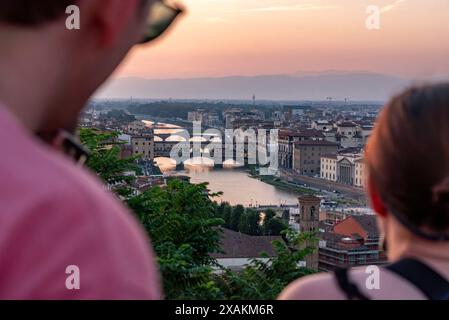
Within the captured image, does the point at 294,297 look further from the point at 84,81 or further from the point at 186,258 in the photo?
the point at 186,258

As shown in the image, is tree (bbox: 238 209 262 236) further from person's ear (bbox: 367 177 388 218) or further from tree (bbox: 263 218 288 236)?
person's ear (bbox: 367 177 388 218)

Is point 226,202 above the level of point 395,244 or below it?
below

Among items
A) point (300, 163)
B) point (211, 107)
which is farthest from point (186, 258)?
point (300, 163)

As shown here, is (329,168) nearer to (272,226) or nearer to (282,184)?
(282,184)

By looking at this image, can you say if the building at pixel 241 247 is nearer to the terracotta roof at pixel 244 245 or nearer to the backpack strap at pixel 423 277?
the terracotta roof at pixel 244 245

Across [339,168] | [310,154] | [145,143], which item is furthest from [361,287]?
[310,154]
